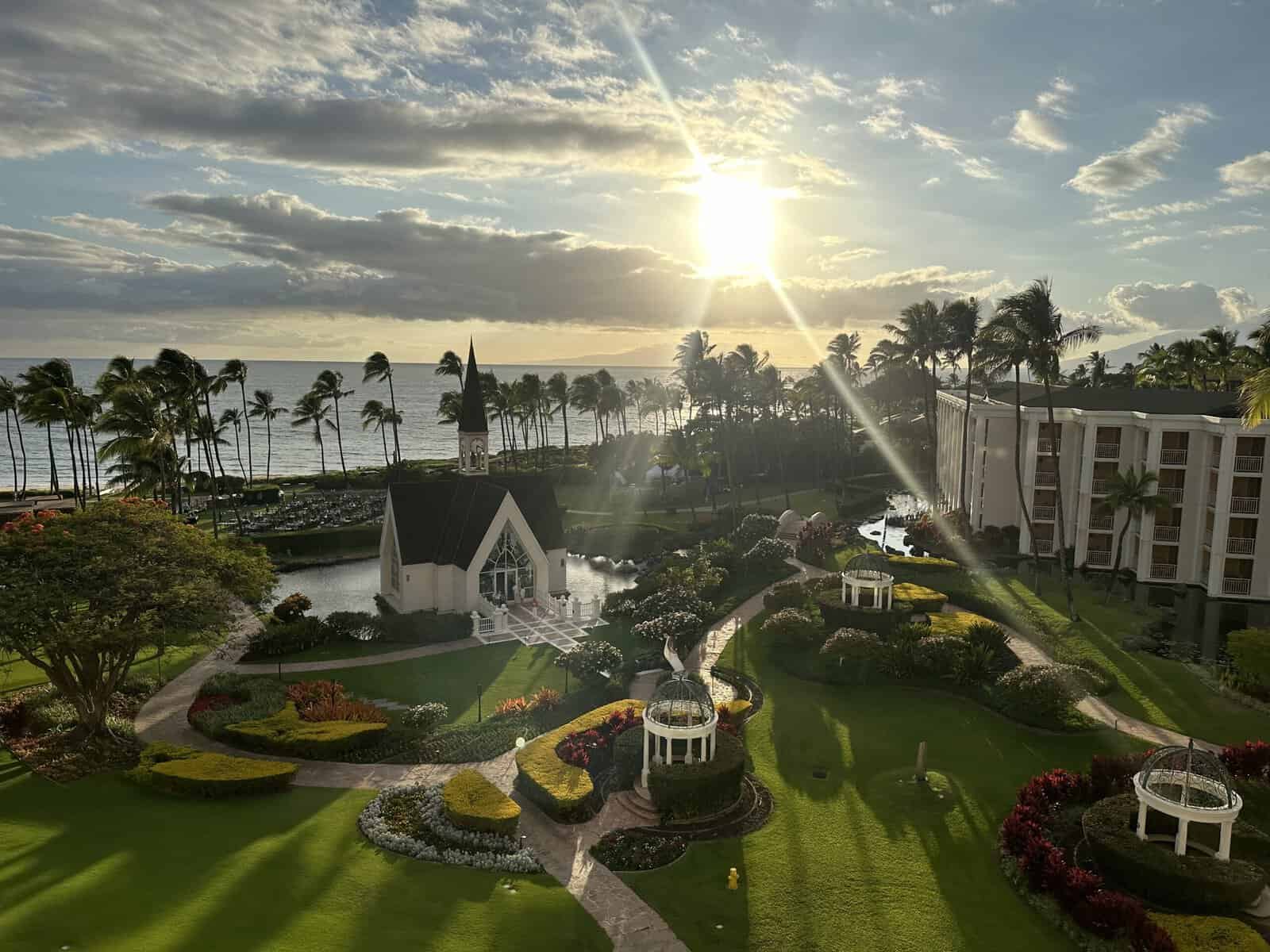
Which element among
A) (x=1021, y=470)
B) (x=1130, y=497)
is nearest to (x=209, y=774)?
(x=1130, y=497)

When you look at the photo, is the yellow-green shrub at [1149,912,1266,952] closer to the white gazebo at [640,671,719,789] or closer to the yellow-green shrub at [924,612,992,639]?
the white gazebo at [640,671,719,789]

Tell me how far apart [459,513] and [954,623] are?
27306mm

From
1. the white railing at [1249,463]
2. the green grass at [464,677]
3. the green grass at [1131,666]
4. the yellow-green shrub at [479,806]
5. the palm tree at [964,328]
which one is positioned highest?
the palm tree at [964,328]

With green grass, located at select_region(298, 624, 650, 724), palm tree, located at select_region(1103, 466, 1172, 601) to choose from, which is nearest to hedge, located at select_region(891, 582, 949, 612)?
palm tree, located at select_region(1103, 466, 1172, 601)

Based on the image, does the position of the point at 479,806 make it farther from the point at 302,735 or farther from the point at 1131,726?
the point at 1131,726

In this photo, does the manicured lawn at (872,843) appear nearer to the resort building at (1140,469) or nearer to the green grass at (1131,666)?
the green grass at (1131,666)

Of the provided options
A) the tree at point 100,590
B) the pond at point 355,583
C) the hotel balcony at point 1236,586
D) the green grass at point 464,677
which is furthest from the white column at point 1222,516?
the tree at point 100,590

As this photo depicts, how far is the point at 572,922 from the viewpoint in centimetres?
1809

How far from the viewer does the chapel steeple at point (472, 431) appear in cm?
4806

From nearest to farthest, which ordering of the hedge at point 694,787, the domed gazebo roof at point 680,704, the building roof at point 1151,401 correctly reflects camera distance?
the hedge at point 694,787 → the domed gazebo roof at point 680,704 → the building roof at point 1151,401

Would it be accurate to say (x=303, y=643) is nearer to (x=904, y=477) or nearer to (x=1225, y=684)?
(x=1225, y=684)

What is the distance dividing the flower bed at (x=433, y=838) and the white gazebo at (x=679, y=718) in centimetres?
519

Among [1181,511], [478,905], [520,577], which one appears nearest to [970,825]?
[478,905]

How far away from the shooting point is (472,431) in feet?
158
